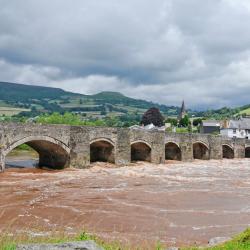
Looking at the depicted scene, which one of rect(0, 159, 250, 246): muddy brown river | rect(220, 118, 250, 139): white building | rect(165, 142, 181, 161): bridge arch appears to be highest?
rect(220, 118, 250, 139): white building

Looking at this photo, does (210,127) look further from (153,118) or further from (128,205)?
(128,205)

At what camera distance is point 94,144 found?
39844mm

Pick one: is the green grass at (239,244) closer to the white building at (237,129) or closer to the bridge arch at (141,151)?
the bridge arch at (141,151)

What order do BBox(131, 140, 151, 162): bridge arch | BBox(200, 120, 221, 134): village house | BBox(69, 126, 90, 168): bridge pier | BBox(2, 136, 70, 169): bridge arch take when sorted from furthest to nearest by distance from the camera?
BBox(200, 120, 221, 134): village house → BBox(131, 140, 151, 162): bridge arch → BBox(69, 126, 90, 168): bridge pier → BBox(2, 136, 70, 169): bridge arch

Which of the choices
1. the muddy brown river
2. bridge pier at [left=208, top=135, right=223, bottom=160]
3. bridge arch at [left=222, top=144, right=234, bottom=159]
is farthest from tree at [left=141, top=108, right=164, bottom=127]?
the muddy brown river

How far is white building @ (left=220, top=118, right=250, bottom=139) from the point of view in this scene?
93625 millimetres

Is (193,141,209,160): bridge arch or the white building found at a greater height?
the white building

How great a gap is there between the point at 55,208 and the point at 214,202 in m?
7.83

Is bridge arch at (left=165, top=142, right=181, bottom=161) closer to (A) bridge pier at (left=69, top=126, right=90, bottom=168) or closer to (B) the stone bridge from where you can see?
(B) the stone bridge

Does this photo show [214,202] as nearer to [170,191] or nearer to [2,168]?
[170,191]

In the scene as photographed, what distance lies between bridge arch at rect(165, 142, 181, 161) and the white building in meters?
45.3

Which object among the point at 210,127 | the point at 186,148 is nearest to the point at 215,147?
the point at 186,148

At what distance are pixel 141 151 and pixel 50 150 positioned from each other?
13.1 m

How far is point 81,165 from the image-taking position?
113ft
